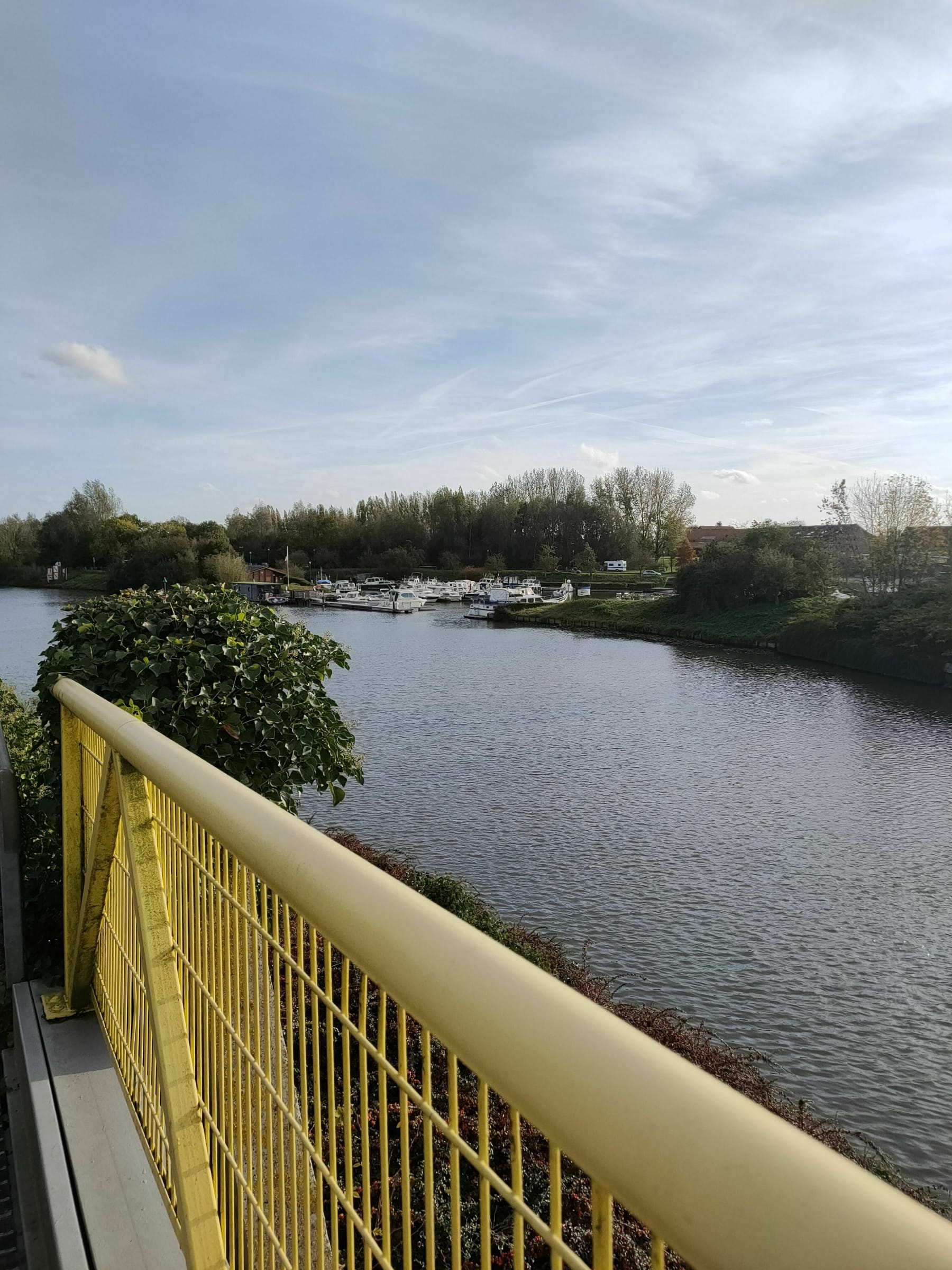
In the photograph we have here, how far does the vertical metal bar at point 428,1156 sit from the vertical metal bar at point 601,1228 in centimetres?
26

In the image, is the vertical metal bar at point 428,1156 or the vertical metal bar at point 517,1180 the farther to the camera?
the vertical metal bar at point 428,1156

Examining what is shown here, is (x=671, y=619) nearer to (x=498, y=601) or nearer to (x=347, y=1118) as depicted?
(x=498, y=601)

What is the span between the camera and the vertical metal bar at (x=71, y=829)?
3.05 m

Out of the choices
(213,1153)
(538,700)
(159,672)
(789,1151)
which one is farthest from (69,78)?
(538,700)

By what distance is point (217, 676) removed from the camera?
4727 millimetres

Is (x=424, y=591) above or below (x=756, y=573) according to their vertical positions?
below

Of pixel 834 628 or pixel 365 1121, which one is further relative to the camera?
pixel 834 628

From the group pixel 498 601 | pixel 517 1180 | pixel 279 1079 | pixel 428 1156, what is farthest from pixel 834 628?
pixel 517 1180

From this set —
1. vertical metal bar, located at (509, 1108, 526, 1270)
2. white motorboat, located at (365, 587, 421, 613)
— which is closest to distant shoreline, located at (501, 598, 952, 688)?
white motorboat, located at (365, 587, 421, 613)

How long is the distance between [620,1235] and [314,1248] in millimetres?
2947

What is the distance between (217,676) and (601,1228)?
4334mm

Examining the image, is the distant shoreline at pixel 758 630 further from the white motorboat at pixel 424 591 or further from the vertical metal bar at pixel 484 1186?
the vertical metal bar at pixel 484 1186

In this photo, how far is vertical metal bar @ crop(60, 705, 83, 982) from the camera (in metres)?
3.05

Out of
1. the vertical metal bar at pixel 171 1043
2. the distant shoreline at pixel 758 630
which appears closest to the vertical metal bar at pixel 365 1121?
the vertical metal bar at pixel 171 1043
